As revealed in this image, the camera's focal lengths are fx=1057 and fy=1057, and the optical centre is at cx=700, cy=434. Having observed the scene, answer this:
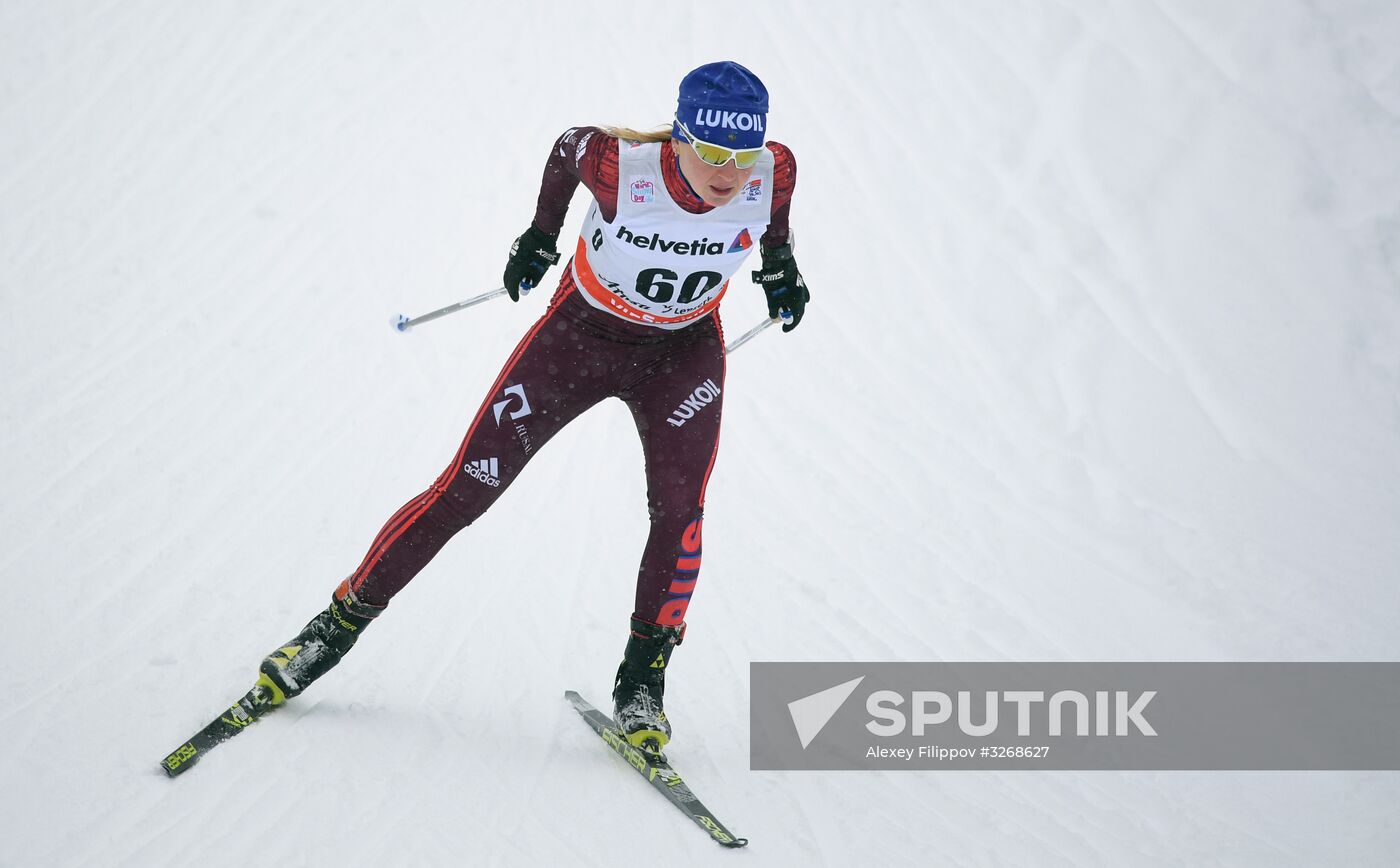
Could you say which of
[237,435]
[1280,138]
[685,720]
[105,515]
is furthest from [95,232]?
[1280,138]

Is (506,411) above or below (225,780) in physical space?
above

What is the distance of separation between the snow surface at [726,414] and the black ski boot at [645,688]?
0.14 metres

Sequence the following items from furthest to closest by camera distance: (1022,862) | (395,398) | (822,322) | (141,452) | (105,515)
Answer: (822,322) < (395,398) < (141,452) < (105,515) < (1022,862)

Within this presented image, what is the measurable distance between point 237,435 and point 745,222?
3376 millimetres

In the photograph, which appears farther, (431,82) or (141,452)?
(431,82)

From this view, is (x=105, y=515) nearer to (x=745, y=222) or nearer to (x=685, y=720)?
(x=685, y=720)

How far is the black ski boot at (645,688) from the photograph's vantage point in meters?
3.27

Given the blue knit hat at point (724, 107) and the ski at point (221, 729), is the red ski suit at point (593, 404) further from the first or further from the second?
the ski at point (221, 729)

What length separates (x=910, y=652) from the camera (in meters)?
4.52

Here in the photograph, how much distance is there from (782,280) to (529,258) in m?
0.84

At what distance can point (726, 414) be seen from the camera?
663cm

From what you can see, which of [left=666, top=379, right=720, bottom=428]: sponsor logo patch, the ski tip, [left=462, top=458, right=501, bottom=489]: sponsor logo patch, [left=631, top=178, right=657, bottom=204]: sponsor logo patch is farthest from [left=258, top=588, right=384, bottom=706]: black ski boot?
[left=631, top=178, right=657, bottom=204]: sponsor logo patch

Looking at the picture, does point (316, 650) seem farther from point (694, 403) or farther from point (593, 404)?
point (694, 403)

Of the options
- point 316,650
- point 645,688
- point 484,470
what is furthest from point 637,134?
point 316,650
